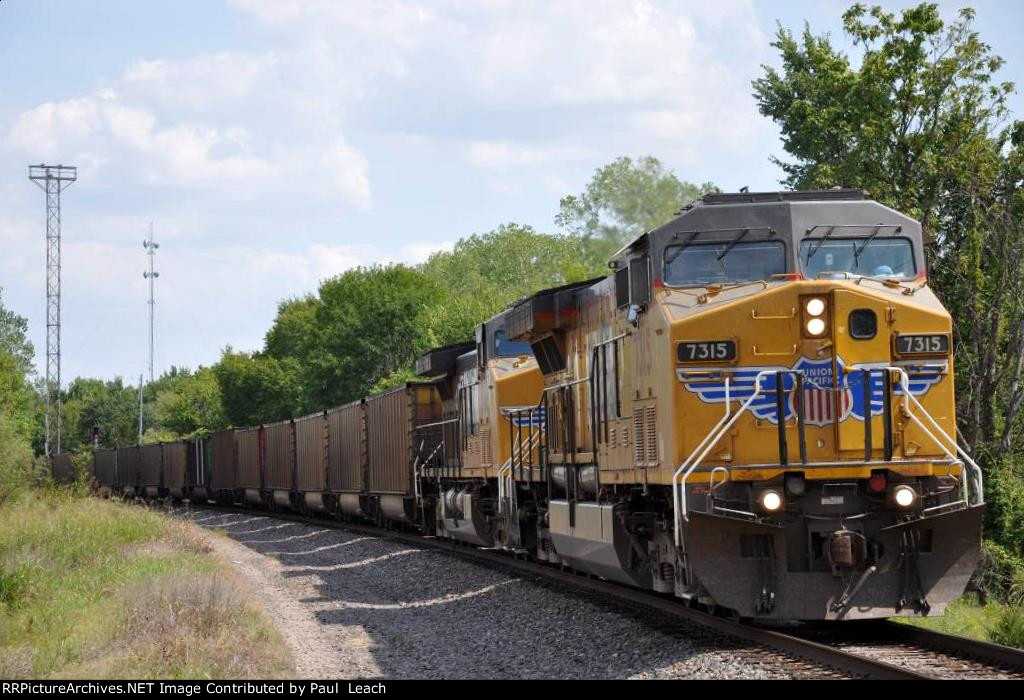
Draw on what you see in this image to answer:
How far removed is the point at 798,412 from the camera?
990cm

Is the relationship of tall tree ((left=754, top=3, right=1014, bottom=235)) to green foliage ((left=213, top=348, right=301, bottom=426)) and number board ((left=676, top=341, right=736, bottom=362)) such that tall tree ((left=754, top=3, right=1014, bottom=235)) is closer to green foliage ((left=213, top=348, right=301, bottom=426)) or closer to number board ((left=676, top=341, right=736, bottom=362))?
number board ((left=676, top=341, right=736, bottom=362))

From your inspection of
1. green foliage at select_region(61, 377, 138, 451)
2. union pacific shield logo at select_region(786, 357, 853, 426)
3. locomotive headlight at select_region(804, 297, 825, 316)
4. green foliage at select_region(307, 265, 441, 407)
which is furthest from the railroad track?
green foliage at select_region(61, 377, 138, 451)

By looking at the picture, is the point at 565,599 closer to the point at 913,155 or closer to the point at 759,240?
the point at 759,240

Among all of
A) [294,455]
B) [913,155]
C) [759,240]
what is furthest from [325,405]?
[759,240]

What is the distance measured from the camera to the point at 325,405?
248 feet

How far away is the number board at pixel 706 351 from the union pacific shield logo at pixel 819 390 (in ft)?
0.45

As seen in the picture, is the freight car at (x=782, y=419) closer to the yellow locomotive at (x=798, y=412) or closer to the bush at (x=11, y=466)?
the yellow locomotive at (x=798, y=412)

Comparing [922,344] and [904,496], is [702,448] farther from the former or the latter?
[922,344]

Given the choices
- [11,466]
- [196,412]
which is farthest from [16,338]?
[11,466]

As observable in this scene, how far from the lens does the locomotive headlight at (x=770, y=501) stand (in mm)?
9703

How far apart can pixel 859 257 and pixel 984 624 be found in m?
5.20

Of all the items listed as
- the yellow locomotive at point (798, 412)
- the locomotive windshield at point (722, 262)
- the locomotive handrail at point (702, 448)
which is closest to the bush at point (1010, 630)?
the yellow locomotive at point (798, 412)
